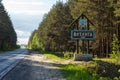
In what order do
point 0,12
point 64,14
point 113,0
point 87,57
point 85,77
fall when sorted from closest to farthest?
point 85,77 → point 87,57 → point 113,0 → point 64,14 → point 0,12

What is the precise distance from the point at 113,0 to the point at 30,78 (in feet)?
104

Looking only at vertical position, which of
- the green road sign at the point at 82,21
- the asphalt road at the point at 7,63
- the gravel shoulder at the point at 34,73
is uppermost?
the green road sign at the point at 82,21

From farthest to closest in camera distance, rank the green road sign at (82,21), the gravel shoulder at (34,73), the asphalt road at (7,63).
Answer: the green road sign at (82,21) < the asphalt road at (7,63) < the gravel shoulder at (34,73)

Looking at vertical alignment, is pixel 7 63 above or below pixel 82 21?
below

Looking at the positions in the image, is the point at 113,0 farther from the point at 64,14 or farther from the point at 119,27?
the point at 64,14

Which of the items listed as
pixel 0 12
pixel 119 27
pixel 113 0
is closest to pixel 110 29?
pixel 119 27

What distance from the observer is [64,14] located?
84500 mm

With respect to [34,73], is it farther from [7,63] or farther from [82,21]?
[82,21]

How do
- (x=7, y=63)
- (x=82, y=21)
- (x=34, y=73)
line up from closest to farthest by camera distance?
(x=34, y=73) < (x=7, y=63) < (x=82, y=21)

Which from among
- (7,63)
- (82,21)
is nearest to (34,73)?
(7,63)

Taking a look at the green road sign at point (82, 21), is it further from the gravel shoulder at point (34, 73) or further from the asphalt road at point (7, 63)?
the gravel shoulder at point (34, 73)

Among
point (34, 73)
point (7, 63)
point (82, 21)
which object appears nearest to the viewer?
point (34, 73)

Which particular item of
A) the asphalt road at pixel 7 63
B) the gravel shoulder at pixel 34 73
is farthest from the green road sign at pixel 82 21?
the gravel shoulder at pixel 34 73

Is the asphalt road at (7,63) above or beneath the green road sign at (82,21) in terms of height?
beneath
